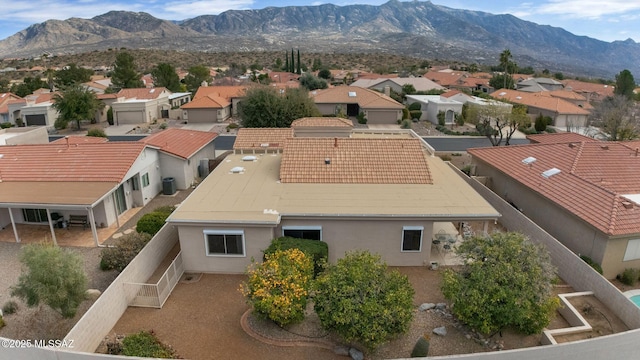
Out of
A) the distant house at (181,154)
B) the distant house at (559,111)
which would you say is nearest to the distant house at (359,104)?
the distant house at (559,111)

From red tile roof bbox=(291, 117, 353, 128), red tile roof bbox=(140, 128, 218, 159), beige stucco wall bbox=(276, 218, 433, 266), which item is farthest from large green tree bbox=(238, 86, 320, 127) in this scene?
beige stucco wall bbox=(276, 218, 433, 266)

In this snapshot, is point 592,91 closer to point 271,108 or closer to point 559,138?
point 559,138

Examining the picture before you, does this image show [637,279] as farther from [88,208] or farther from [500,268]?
[88,208]

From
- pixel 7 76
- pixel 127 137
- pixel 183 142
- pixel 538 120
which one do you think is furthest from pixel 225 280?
pixel 7 76

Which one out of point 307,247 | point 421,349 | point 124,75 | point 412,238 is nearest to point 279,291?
point 307,247

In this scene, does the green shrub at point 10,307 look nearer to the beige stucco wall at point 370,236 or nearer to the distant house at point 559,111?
the beige stucco wall at point 370,236

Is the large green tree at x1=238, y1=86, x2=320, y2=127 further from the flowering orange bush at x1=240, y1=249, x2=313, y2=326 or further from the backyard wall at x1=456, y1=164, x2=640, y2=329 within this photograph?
the flowering orange bush at x1=240, y1=249, x2=313, y2=326
